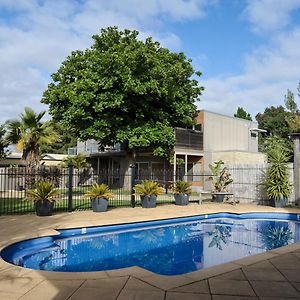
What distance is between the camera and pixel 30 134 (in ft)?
55.1

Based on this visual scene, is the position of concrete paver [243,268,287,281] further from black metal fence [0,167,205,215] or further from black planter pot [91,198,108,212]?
black metal fence [0,167,205,215]

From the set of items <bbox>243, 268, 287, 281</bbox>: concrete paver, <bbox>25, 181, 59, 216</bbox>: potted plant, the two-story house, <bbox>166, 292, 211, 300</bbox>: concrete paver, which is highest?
the two-story house

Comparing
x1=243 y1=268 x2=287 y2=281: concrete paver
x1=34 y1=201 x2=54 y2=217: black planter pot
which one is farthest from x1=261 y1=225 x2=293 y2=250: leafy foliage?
x1=34 y1=201 x2=54 y2=217: black planter pot

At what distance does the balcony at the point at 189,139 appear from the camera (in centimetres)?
2489

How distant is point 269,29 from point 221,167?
309 inches

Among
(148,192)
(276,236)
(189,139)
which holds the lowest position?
(276,236)

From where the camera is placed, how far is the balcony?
24.9 meters

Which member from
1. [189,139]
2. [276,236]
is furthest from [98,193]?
[189,139]

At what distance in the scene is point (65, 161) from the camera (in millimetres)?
30969

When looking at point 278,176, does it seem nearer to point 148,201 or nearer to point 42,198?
point 148,201

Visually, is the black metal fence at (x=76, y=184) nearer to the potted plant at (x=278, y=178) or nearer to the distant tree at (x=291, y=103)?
the potted plant at (x=278, y=178)

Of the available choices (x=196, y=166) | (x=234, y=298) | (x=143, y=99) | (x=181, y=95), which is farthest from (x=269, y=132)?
(x=234, y=298)

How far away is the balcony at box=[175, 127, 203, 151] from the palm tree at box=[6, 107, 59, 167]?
10.3 m

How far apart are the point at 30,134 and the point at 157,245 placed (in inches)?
424
